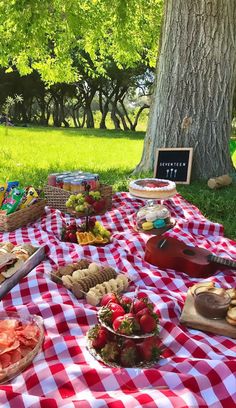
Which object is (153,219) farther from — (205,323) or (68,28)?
(68,28)

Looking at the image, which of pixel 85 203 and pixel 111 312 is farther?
pixel 85 203

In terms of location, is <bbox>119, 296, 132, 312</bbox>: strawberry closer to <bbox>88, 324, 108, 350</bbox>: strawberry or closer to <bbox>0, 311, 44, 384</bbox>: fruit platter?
<bbox>88, 324, 108, 350</bbox>: strawberry

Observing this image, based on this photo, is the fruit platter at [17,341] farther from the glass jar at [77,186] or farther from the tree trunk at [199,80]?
the tree trunk at [199,80]

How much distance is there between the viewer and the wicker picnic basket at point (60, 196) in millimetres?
4699

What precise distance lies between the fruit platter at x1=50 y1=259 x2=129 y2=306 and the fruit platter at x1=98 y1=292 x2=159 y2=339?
546 mm

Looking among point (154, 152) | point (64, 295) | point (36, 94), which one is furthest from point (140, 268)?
point (36, 94)

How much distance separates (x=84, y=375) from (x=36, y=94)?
108 feet

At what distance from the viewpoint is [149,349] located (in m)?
2.08

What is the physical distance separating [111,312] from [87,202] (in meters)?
2.29

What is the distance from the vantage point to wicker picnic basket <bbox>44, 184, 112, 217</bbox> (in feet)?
15.4

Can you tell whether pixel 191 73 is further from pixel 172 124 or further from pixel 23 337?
pixel 23 337

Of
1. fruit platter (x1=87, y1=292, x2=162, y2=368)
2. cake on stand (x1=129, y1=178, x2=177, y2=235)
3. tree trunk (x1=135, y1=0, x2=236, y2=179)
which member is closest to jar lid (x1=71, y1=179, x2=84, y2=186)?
cake on stand (x1=129, y1=178, x2=177, y2=235)

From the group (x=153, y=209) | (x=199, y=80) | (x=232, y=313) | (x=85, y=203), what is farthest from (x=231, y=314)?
(x=199, y=80)

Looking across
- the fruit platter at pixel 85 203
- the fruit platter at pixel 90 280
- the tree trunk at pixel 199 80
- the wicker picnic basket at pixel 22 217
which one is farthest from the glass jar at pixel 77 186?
the tree trunk at pixel 199 80
